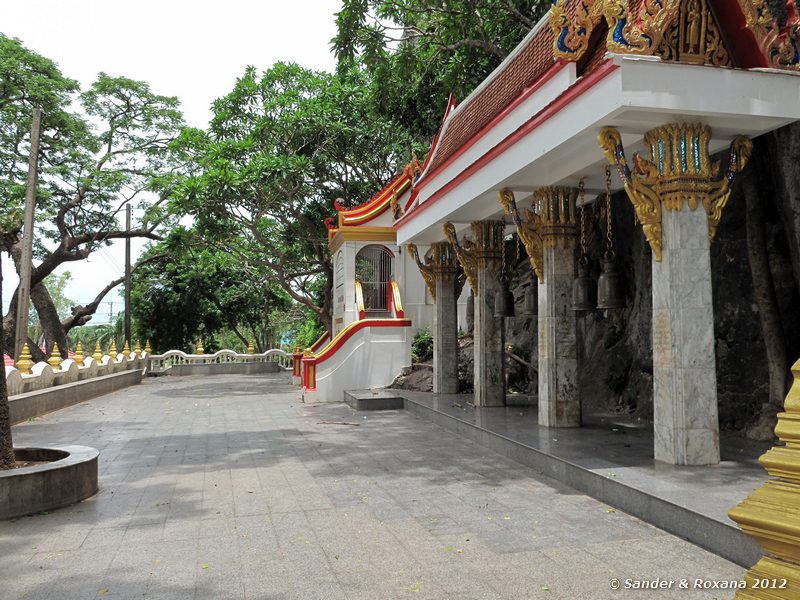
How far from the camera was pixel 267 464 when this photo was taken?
6715mm

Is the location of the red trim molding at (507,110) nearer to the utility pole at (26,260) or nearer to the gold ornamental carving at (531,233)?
the gold ornamental carving at (531,233)

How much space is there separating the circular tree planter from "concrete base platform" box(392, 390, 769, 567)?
431 centimetres

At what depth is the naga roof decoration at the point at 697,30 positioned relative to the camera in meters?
4.82

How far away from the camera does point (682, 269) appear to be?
5090 millimetres

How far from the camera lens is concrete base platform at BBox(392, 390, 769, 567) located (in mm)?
3762

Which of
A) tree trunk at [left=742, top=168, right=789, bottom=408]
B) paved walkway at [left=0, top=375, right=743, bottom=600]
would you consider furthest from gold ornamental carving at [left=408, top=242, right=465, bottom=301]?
tree trunk at [left=742, top=168, right=789, bottom=408]

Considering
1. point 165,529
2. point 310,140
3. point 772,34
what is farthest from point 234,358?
point 772,34

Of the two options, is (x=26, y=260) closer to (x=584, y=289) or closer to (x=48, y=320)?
(x=48, y=320)

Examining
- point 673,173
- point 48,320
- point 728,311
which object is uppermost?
point 673,173

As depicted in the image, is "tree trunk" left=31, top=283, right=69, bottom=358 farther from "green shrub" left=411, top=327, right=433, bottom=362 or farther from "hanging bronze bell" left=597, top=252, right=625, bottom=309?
"hanging bronze bell" left=597, top=252, right=625, bottom=309

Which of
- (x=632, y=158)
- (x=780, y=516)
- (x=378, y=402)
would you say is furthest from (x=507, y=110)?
(x=780, y=516)

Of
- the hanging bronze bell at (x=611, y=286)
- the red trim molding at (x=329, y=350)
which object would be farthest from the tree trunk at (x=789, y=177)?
the red trim molding at (x=329, y=350)

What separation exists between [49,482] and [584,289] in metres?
5.67

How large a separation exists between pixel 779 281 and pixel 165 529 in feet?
21.4
